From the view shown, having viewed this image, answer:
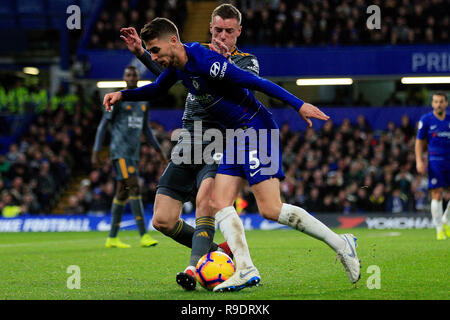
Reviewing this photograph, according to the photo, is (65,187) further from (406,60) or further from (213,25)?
(213,25)

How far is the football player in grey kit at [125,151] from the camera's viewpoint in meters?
12.0

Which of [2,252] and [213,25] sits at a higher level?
[213,25]

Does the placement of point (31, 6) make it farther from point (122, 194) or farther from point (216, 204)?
point (216, 204)

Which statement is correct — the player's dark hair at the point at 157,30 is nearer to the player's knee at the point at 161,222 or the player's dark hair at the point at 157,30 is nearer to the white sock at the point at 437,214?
the player's knee at the point at 161,222

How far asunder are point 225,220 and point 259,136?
0.76 m

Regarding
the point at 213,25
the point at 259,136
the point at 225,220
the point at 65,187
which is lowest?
the point at 65,187

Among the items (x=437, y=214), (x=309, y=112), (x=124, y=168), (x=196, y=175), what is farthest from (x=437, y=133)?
(x=309, y=112)

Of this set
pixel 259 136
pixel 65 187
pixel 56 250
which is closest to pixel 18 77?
pixel 65 187

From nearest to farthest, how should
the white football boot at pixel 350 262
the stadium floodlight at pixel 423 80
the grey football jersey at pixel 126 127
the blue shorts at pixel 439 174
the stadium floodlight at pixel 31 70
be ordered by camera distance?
1. the white football boot at pixel 350 262
2. the grey football jersey at pixel 126 127
3. the blue shorts at pixel 439 174
4. the stadium floodlight at pixel 423 80
5. the stadium floodlight at pixel 31 70

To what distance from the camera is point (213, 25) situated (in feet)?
23.8

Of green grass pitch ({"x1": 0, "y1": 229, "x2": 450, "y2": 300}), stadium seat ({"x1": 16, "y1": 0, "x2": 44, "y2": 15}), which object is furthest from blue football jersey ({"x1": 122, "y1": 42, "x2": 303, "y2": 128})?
stadium seat ({"x1": 16, "y1": 0, "x2": 44, "y2": 15})

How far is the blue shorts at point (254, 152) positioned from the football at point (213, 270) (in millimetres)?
746

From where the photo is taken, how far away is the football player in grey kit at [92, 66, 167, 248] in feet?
39.5

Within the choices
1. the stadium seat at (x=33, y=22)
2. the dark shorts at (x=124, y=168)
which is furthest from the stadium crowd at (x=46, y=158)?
the dark shorts at (x=124, y=168)
